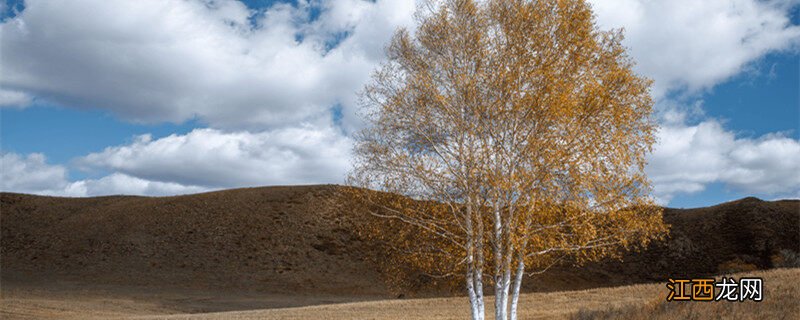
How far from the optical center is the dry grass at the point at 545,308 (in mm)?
17595

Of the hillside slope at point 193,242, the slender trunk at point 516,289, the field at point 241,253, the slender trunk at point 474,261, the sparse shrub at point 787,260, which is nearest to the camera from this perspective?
the slender trunk at point 474,261

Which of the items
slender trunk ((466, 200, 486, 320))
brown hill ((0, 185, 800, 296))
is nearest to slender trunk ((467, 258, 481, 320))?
slender trunk ((466, 200, 486, 320))

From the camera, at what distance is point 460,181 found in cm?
1828

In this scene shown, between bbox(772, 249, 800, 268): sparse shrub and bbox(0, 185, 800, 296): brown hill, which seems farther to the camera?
bbox(0, 185, 800, 296): brown hill

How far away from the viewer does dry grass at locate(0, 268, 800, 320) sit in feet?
57.7

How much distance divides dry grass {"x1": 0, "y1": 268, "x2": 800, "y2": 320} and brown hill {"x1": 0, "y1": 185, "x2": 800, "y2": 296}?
44.5 ft

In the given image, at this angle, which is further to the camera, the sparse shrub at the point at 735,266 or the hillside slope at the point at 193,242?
the hillside slope at the point at 193,242

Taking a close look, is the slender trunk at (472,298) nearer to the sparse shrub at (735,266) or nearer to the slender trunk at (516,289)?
the slender trunk at (516,289)

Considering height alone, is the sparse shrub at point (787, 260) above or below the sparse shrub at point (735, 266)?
above

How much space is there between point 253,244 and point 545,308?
4086 cm

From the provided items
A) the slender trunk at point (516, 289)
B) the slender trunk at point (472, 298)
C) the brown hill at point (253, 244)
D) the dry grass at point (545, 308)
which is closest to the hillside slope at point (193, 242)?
the brown hill at point (253, 244)

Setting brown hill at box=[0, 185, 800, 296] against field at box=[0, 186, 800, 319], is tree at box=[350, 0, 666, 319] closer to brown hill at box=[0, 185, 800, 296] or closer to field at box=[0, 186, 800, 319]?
field at box=[0, 186, 800, 319]

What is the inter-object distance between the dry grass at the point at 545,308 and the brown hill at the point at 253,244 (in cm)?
1355

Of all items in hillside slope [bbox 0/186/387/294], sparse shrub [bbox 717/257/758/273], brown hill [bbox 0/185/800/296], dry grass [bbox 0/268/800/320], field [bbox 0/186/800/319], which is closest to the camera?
dry grass [bbox 0/268/800/320]
